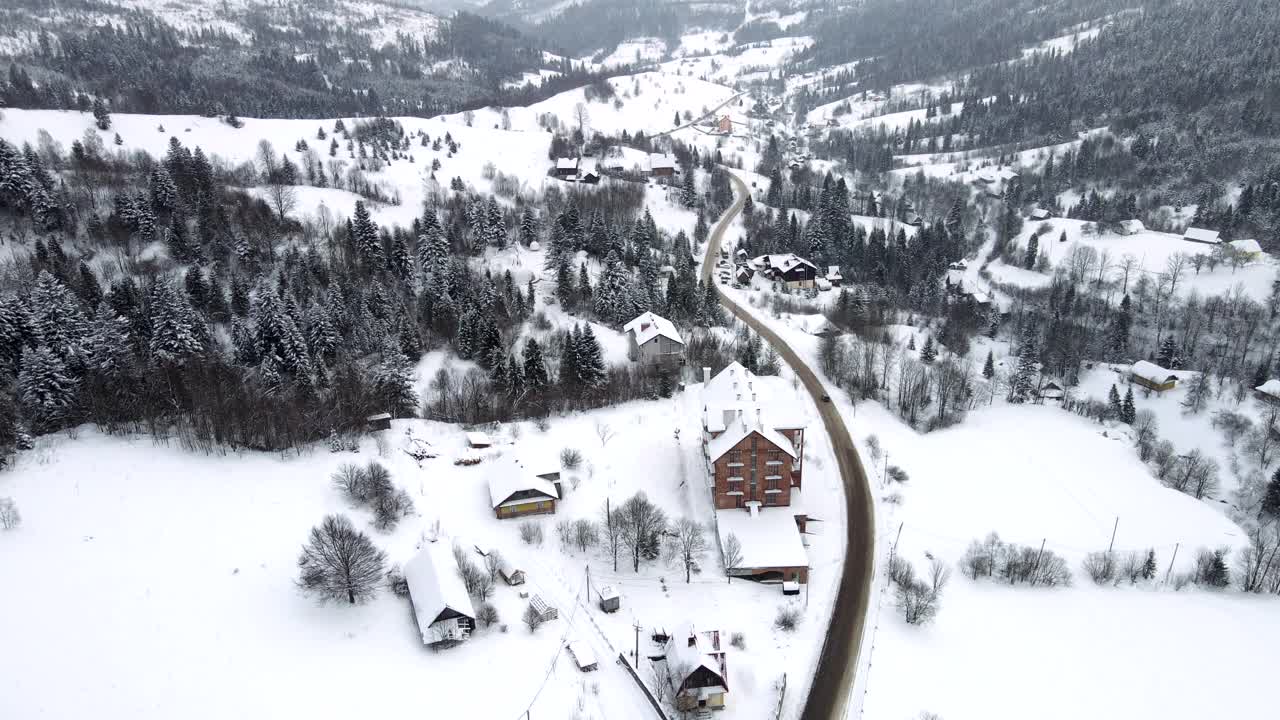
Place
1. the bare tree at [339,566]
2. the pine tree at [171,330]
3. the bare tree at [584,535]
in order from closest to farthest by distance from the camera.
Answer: the bare tree at [339,566] < the bare tree at [584,535] < the pine tree at [171,330]

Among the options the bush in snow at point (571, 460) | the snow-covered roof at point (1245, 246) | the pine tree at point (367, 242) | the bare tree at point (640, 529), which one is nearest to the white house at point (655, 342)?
the bush in snow at point (571, 460)

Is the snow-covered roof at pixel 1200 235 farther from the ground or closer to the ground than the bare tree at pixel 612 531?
farther from the ground

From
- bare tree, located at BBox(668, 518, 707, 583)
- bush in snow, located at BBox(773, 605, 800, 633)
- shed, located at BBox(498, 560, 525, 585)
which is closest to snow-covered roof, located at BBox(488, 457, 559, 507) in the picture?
shed, located at BBox(498, 560, 525, 585)

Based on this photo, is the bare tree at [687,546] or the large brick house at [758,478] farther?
the large brick house at [758,478]

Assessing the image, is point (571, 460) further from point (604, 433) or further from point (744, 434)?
point (744, 434)

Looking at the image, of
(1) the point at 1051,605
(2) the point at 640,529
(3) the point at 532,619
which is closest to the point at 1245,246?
(1) the point at 1051,605

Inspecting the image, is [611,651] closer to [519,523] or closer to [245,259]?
[519,523]

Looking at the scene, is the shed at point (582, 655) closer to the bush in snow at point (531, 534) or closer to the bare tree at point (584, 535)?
the bare tree at point (584, 535)
